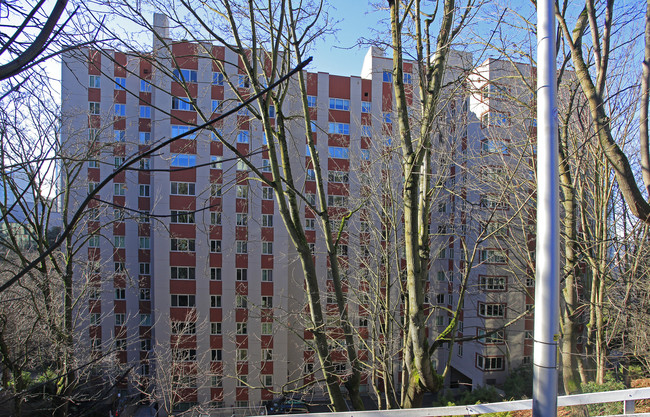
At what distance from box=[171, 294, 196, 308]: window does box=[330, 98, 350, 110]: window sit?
12494mm

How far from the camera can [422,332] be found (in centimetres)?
358

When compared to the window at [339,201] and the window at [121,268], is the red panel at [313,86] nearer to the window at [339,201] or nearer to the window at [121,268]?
the window at [339,201]

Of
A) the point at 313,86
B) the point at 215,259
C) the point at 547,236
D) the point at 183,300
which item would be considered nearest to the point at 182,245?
the point at 215,259

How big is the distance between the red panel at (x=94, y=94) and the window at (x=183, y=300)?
11385 mm

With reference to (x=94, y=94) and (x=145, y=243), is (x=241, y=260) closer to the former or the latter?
(x=145, y=243)

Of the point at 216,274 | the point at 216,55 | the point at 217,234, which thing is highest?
the point at 216,55

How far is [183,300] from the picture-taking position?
18578 millimetres

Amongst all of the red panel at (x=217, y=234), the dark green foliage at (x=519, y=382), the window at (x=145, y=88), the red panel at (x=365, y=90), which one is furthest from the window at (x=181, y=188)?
the dark green foliage at (x=519, y=382)

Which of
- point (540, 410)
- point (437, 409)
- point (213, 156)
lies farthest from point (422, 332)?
point (213, 156)

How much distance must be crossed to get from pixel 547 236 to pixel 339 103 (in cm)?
1916

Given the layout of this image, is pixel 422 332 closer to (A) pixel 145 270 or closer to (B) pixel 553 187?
(B) pixel 553 187

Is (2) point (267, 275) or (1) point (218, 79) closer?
(1) point (218, 79)

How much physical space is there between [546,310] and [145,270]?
21.9 meters

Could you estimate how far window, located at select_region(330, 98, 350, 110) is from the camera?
20.1m
